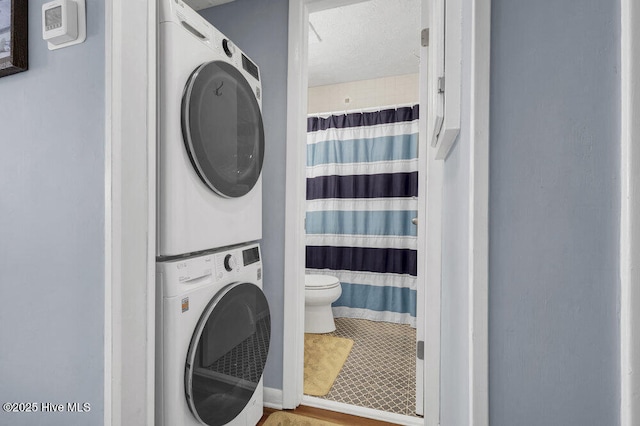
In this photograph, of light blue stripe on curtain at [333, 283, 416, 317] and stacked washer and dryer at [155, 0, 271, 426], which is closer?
stacked washer and dryer at [155, 0, 271, 426]

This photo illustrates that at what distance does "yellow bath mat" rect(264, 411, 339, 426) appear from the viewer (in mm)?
1542

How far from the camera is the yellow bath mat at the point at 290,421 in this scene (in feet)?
5.06

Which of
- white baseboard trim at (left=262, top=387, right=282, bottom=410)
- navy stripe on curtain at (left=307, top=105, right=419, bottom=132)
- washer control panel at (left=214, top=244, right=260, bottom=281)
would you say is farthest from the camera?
navy stripe on curtain at (left=307, top=105, right=419, bottom=132)

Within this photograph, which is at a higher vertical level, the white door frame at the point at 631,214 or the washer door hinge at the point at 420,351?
the white door frame at the point at 631,214

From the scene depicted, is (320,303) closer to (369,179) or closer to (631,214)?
(369,179)

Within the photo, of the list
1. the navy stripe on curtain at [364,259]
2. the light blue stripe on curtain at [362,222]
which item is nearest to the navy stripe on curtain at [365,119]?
the light blue stripe on curtain at [362,222]

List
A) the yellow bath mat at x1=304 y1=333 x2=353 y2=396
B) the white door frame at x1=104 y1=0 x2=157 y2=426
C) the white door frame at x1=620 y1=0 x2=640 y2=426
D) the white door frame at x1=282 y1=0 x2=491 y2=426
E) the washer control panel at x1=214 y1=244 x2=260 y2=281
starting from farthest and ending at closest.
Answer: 1. the yellow bath mat at x1=304 y1=333 x2=353 y2=396
2. the white door frame at x1=282 y1=0 x2=491 y2=426
3. the washer control panel at x1=214 y1=244 x2=260 y2=281
4. the white door frame at x1=104 y1=0 x2=157 y2=426
5. the white door frame at x1=620 y1=0 x2=640 y2=426

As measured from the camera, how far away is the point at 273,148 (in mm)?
1761

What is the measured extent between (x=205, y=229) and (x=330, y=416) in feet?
3.84

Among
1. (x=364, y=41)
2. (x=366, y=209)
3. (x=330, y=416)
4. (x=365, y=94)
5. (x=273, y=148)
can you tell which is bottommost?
(x=330, y=416)

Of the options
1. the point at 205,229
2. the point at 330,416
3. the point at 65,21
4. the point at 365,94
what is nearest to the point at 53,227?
the point at 205,229

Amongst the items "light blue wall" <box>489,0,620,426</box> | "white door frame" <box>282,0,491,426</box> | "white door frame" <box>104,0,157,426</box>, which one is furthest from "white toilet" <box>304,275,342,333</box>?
"light blue wall" <box>489,0,620,426</box>

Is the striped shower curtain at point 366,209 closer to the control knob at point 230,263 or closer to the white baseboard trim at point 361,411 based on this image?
the white baseboard trim at point 361,411

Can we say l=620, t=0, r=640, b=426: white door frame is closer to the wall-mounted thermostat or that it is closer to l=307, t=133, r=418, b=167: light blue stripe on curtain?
the wall-mounted thermostat
